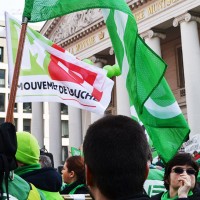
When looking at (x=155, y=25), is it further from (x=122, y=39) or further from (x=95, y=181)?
(x=95, y=181)

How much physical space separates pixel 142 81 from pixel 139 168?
200 cm

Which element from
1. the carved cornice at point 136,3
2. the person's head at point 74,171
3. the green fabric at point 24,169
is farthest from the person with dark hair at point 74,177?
the carved cornice at point 136,3

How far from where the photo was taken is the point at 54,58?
17.1ft

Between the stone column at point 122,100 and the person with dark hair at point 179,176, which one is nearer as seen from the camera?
the person with dark hair at point 179,176

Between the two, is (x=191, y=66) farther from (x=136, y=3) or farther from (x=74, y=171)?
(x=74, y=171)

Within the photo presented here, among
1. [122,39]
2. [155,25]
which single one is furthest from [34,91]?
[155,25]

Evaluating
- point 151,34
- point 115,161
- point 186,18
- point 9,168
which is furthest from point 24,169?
point 151,34

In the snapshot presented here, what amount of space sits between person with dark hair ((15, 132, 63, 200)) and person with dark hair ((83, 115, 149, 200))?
3.83 ft

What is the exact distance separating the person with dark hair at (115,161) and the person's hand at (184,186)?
62.7 inches

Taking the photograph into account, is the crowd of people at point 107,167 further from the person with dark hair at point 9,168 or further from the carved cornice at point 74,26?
the carved cornice at point 74,26

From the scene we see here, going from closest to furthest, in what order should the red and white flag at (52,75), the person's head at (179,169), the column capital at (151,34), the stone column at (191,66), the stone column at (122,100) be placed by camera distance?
the person's head at (179,169)
the red and white flag at (52,75)
the stone column at (191,66)
the column capital at (151,34)
the stone column at (122,100)

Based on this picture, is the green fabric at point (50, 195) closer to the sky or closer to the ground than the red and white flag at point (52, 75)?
closer to the ground

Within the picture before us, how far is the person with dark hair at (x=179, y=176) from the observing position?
11.4ft

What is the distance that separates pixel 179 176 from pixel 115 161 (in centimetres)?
198
